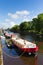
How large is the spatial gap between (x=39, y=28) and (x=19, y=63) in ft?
323

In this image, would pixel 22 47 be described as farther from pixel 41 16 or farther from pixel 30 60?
pixel 41 16

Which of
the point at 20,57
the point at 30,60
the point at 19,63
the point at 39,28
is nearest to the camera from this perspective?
the point at 19,63

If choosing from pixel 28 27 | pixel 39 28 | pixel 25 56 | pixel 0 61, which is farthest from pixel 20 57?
pixel 28 27

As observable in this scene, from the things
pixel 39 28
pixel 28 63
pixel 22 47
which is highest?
pixel 39 28

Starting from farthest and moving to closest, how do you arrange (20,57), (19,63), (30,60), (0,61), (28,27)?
(28,27) < (20,57) < (30,60) < (19,63) < (0,61)

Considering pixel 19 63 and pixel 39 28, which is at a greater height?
pixel 39 28

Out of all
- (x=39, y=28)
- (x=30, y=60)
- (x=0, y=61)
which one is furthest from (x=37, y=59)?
(x=39, y=28)

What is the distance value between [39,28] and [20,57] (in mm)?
93738

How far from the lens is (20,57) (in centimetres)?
3834

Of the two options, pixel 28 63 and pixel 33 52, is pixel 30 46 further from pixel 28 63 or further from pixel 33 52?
pixel 28 63

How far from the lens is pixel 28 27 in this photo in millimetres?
191500

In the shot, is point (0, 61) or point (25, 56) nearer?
point (0, 61)

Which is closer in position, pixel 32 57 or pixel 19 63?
pixel 19 63

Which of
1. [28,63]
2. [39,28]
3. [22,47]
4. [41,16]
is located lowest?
[28,63]
